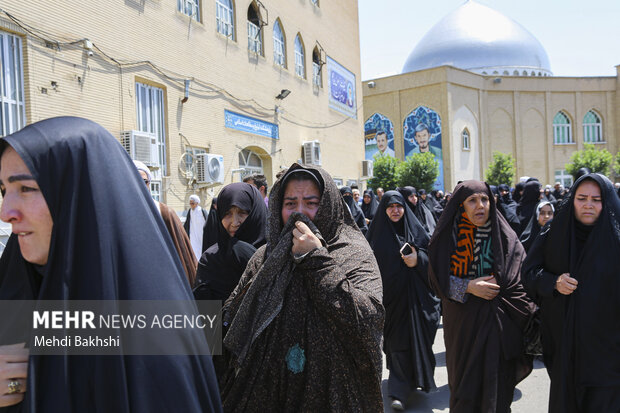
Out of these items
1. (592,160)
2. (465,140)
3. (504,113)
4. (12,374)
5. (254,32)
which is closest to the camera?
(12,374)

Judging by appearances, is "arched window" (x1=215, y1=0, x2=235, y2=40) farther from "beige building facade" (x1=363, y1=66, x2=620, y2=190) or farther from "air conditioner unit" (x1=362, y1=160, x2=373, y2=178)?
"beige building facade" (x1=363, y1=66, x2=620, y2=190)

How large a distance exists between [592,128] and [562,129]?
2.42 meters

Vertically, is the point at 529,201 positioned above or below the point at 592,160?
below

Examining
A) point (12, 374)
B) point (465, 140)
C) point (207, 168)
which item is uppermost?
point (465, 140)

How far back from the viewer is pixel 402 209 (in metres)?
4.37

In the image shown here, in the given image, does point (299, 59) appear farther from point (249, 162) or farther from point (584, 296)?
point (584, 296)

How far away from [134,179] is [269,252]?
95cm

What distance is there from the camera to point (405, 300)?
4250 mm

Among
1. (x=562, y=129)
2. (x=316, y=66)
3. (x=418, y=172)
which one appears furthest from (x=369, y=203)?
(x=562, y=129)

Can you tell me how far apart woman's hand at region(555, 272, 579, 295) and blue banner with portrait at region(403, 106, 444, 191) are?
93.0 feet

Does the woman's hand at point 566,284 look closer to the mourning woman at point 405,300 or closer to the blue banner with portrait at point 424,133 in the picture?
the mourning woman at point 405,300

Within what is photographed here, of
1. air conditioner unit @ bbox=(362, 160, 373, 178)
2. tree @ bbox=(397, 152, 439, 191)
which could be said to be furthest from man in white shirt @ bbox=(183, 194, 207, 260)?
tree @ bbox=(397, 152, 439, 191)

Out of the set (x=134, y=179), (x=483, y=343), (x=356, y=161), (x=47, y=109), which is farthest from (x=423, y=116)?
(x=134, y=179)

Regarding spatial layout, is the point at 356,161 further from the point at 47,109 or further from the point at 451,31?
the point at 451,31
